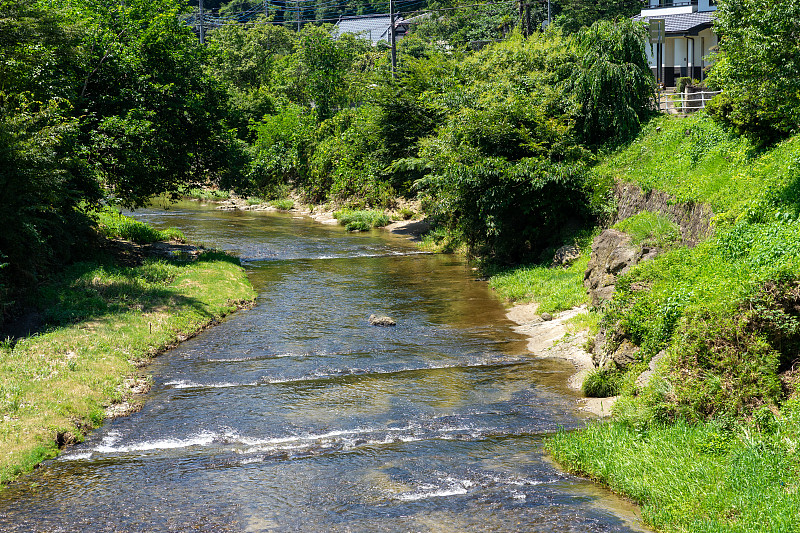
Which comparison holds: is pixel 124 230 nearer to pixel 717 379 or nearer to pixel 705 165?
pixel 705 165

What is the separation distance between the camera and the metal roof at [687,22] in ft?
146

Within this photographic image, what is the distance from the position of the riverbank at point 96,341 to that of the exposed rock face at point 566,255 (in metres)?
10.8

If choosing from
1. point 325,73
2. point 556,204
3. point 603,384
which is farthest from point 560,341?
point 325,73

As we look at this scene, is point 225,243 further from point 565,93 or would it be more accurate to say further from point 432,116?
point 565,93

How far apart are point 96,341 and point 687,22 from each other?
41920 millimetres

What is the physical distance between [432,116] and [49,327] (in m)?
25.3

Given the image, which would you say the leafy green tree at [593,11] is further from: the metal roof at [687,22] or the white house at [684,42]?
the metal roof at [687,22]

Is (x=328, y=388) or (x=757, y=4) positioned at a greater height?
(x=757, y=4)

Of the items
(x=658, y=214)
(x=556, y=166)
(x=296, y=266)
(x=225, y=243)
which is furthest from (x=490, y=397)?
(x=225, y=243)

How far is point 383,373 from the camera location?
1720 cm

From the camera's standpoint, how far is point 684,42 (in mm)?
47938

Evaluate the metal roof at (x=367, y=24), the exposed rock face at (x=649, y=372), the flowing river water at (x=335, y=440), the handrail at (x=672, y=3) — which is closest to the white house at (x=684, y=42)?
the handrail at (x=672, y=3)

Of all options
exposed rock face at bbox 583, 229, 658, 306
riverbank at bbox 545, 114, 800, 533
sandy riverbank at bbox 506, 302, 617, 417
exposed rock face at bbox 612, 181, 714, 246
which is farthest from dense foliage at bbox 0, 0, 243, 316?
exposed rock face at bbox 612, 181, 714, 246

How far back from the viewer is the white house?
45.8 metres
